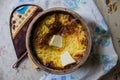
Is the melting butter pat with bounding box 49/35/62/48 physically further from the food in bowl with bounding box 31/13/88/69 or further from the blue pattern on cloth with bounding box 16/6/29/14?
the blue pattern on cloth with bounding box 16/6/29/14

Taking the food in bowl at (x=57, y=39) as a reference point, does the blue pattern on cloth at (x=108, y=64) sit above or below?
below

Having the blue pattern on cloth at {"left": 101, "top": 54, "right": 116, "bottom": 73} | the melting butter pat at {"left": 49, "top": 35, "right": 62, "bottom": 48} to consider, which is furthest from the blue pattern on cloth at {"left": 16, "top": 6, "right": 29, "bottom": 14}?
the blue pattern on cloth at {"left": 101, "top": 54, "right": 116, "bottom": 73}

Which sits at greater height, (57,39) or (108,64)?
(57,39)

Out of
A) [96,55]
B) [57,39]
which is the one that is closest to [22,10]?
[57,39]

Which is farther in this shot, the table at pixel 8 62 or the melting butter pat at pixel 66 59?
the table at pixel 8 62

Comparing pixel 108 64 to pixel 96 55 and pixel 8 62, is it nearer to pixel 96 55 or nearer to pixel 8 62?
pixel 96 55

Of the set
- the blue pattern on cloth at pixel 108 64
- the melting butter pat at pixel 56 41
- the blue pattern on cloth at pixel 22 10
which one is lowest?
the blue pattern on cloth at pixel 108 64

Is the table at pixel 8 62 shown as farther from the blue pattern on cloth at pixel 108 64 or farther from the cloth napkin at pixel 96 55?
the blue pattern on cloth at pixel 108 64

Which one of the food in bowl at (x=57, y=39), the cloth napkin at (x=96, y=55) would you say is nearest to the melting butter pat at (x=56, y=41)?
the food in bowl at (x=57, y=39)
